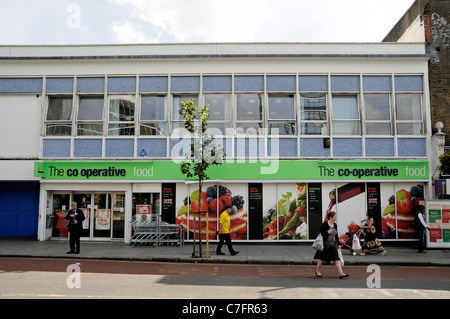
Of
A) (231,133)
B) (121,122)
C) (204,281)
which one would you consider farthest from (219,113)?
(204,281)

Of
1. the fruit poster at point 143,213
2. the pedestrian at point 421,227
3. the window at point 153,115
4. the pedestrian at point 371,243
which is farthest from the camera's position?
the window at point 153,115

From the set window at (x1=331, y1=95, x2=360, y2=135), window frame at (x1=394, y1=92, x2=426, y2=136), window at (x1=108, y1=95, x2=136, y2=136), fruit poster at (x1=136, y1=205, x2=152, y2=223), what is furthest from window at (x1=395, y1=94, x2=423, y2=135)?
window at (x1=108, y1=95, x2=136, y2=136)

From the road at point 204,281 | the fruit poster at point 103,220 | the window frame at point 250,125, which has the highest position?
the window frame at point 250,125

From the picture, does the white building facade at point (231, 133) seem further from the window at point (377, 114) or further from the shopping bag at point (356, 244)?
the shopping bag at point (356, 244)

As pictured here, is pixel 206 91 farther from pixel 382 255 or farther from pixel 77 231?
pixel 382 255

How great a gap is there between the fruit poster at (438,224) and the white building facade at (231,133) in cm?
96

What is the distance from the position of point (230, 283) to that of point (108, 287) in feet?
8.96

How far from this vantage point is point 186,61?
52.5 feet

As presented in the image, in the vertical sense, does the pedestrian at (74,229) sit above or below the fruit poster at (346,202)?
below

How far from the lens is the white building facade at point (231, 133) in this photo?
15.3m

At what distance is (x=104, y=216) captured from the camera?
16.0 metres

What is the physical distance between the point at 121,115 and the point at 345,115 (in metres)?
9.44

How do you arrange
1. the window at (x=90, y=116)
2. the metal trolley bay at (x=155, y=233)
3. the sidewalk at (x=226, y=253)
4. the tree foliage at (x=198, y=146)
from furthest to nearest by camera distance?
the window at (x=90, y=116)
the metal trolley bay at (x=155, y=233)
the tree foliage at (x=198, y=146)
the sidewalk at (x=226, y=253)

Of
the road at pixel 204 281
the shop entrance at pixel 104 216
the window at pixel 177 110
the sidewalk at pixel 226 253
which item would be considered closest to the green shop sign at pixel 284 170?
the shop entrance at pixel 104 216
